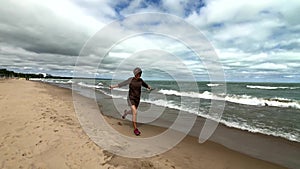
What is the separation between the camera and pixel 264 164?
200 inches

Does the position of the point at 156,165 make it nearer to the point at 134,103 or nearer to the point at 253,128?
the point at 134,103

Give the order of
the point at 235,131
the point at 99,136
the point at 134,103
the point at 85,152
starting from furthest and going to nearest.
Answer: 1. the point at 235,131
2. the point at 134,103
3. the point at 99,136
4. the point at 85,152

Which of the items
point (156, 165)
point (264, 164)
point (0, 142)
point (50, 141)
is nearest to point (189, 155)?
point (156, 165)

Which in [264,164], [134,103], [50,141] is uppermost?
[134,103]

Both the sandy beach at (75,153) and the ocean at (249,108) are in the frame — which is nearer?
the sandy beach at (75,153)

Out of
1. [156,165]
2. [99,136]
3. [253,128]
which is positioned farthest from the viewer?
[253,128]

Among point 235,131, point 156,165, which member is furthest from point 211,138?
point 156,165

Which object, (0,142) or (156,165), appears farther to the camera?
(0,142)

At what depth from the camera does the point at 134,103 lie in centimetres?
708

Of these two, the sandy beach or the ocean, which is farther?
the ocean

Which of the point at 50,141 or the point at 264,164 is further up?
the point at 50,141

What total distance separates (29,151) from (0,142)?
1123 millimetres

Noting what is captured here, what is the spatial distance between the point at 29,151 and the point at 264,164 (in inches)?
242

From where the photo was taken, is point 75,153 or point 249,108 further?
point 249,108
